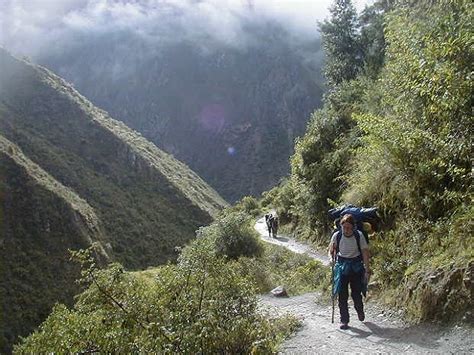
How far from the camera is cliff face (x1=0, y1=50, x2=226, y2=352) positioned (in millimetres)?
→ 71875

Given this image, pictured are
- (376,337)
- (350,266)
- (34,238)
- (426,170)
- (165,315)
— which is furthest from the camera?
(34,238)

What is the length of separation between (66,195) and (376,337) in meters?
91.4

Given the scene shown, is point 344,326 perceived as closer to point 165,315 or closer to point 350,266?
point 350,266

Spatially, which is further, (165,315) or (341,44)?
(341,44)

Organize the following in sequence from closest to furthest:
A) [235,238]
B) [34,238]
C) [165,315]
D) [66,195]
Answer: [165,315]
[235,238]
[34,238]
[66,195]

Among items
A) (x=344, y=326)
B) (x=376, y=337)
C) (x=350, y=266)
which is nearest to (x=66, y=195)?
(x=344, y=326)

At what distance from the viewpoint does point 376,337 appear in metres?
8.20

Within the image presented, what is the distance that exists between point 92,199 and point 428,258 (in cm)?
10195

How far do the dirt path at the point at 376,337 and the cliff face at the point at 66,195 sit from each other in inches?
2271

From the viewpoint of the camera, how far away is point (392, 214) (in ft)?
39.9

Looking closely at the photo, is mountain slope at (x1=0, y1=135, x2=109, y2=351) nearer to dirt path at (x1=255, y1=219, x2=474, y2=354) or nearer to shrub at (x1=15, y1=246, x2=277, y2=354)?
dirt path at (x1=255, y1=219, x2=474, y2=354)

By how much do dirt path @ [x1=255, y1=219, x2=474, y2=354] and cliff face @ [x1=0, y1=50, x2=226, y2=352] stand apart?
5768 centimetres

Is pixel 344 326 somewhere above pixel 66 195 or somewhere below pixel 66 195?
below

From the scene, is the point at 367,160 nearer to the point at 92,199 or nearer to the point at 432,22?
the point at 432,22
